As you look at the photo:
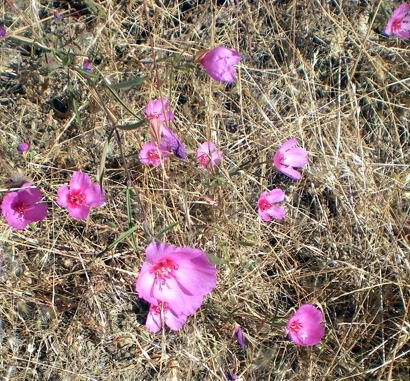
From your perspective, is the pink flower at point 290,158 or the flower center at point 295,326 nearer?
the flower center at point 295,326

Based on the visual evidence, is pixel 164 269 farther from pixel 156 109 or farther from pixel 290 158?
pixel 290 158

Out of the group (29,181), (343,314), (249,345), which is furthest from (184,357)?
(29,181)

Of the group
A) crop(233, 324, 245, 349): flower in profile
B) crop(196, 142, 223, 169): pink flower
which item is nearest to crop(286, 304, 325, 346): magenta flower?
crop(233, 324, 245, 349): flower in profile

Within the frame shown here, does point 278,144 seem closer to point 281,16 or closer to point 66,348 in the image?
point 281,16

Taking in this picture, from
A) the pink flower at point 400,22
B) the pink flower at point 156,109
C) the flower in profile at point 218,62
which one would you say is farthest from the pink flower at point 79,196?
the pink flower at point 400,22

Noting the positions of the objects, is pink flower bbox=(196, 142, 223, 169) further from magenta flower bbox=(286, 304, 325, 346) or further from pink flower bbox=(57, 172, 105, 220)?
magenta flower bbox=(286, 304, 325, 346)

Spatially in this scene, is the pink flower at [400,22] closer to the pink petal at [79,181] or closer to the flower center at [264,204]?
the flower center at [264,204]

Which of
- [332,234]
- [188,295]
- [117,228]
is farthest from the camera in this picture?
[332,234]
